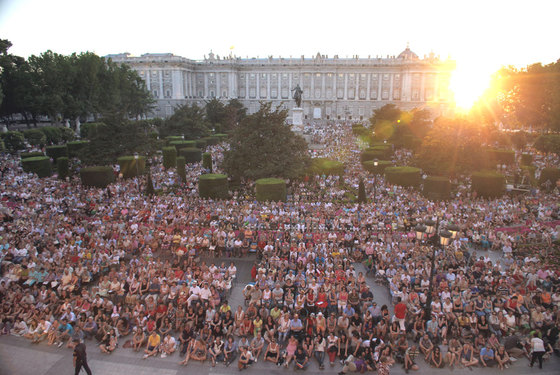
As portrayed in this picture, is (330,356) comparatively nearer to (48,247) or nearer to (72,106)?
(48,247)

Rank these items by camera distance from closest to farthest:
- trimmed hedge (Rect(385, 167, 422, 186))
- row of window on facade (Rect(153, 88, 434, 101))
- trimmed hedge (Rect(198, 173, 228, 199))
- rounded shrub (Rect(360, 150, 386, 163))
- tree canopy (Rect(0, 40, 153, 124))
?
trimmed hedge (Rect(198, 173, 228, 199)), trimmed hedge (Rect(385, 167, 422, 186)), rounded shrub (Rect(360, 150, 386, 163)), tree canopy (Rect(0, 40, 153, 124)), row of window on facade (Rect(153, 88, 434, 101))

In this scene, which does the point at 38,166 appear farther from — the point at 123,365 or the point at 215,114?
the point at 215,114

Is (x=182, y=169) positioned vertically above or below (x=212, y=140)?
below

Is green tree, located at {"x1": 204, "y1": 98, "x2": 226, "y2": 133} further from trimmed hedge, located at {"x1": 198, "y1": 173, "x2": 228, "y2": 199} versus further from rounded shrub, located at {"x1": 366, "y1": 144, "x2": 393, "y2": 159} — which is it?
trimmed hedge, located at {"x1": 198, "y1": 173, "x2": 228, "y2": 199}

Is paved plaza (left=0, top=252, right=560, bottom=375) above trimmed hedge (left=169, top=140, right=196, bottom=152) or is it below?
below

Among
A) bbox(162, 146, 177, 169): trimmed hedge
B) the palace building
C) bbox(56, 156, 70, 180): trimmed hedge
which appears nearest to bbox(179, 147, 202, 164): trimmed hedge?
bbox(162, 146, 177, 169): trimmed hedge

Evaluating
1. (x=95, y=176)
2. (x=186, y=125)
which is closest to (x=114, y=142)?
(x=95, y=176)
